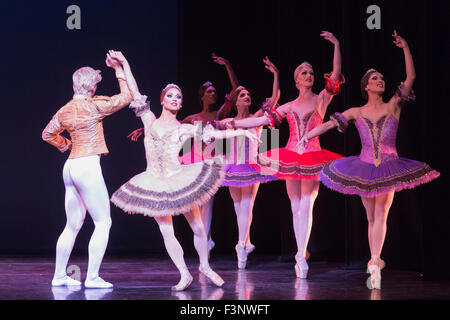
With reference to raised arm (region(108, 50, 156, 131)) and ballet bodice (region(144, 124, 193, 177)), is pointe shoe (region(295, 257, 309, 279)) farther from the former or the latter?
raised arm (region(108, 50, 156, 131))

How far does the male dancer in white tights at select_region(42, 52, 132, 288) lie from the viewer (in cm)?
468

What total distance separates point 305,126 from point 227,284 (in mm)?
1607

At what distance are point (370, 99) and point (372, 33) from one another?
1196mm

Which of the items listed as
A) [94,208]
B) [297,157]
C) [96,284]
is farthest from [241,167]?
[96,284]

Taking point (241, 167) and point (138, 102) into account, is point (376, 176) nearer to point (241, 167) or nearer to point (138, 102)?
point (241, 167)

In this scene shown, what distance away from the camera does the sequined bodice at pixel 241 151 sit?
20.4 feet

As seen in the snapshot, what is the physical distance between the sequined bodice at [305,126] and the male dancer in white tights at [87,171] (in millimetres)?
1610

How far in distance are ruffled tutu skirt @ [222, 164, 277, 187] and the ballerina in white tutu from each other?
1258 millimetres

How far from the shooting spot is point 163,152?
15.4 ft

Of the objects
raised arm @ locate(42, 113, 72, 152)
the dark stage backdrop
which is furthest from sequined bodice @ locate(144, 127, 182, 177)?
the dark stage backdrop

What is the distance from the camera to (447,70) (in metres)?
5.02

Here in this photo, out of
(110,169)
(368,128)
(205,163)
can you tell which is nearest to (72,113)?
(205,163)

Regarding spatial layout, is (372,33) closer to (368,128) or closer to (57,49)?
(368,128)
